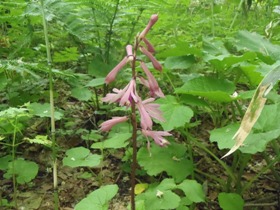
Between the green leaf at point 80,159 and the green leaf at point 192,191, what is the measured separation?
0.40m

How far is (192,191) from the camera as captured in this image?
1.45 m

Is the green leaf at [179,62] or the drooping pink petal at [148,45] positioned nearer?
the drooping pink petal at [148,45]

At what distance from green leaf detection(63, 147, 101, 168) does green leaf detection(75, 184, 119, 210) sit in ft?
0.74

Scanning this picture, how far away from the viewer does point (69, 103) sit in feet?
8.70

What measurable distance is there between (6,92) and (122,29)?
35.6 inches

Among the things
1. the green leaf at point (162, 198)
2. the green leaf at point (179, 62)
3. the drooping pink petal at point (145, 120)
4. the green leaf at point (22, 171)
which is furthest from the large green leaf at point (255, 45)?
the green leaf at point (22, 171)

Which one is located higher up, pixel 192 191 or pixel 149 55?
Result: pixel 149 55

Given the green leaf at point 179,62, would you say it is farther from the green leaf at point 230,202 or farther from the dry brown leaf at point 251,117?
the dry brown leaf at point 251,117

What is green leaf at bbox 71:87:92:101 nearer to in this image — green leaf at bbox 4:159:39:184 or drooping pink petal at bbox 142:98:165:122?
green leaf at bbox 4:159:39:184

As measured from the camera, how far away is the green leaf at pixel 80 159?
63.1 inches

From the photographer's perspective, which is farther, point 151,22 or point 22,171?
point 22,171

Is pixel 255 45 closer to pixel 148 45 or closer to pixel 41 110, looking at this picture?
pixel 148 45

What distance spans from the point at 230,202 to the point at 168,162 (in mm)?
320

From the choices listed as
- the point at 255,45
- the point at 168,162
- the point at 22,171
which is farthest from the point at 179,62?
the point at 22,171
